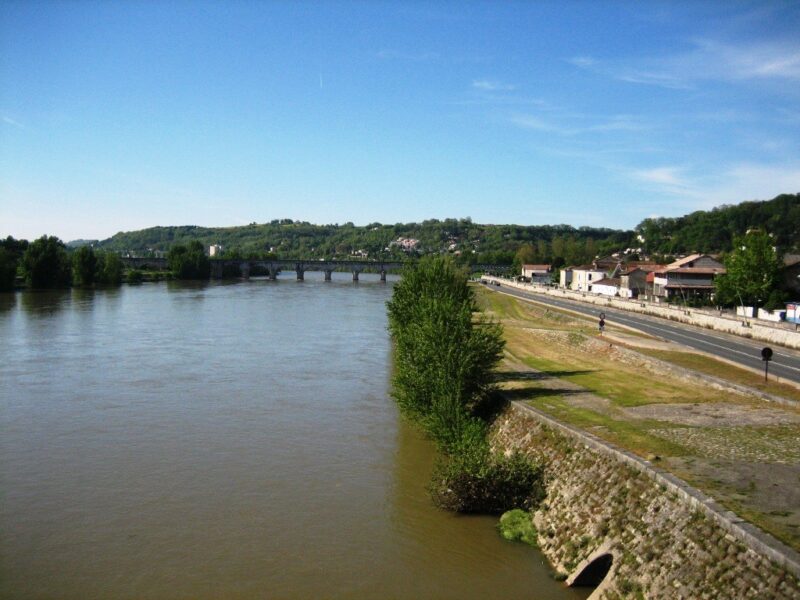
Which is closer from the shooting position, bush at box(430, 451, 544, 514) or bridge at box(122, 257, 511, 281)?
bush at box(430, 451, 544, 514)

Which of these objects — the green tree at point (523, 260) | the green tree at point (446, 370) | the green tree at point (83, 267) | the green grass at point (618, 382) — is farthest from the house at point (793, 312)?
the green tree at point (523, 260)

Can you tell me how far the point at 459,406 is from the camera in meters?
18.6

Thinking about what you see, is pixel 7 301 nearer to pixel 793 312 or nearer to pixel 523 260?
pixel 793 312

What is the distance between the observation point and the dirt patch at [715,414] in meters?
16.6

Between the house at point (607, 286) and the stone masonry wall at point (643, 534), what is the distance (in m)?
57.2

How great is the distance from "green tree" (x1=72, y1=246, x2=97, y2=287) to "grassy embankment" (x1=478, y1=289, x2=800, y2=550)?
65.8 metres

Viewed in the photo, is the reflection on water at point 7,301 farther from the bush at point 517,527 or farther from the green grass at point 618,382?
the bush at point 517,527

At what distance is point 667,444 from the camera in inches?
573

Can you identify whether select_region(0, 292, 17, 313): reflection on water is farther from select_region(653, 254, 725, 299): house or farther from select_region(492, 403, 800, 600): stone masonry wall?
select_region(653, 254, 725, 299): house

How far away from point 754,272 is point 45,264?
69.7 m

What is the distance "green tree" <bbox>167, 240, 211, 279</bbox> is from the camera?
109 metres

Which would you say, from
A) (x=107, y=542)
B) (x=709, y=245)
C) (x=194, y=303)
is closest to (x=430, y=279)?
(x=107, y=542)

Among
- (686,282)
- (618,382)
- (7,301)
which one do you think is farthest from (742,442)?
(7,301)

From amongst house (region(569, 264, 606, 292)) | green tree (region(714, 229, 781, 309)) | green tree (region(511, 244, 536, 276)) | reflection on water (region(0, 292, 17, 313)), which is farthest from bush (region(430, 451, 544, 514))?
green tree (region(511, 244, 536, 276))
